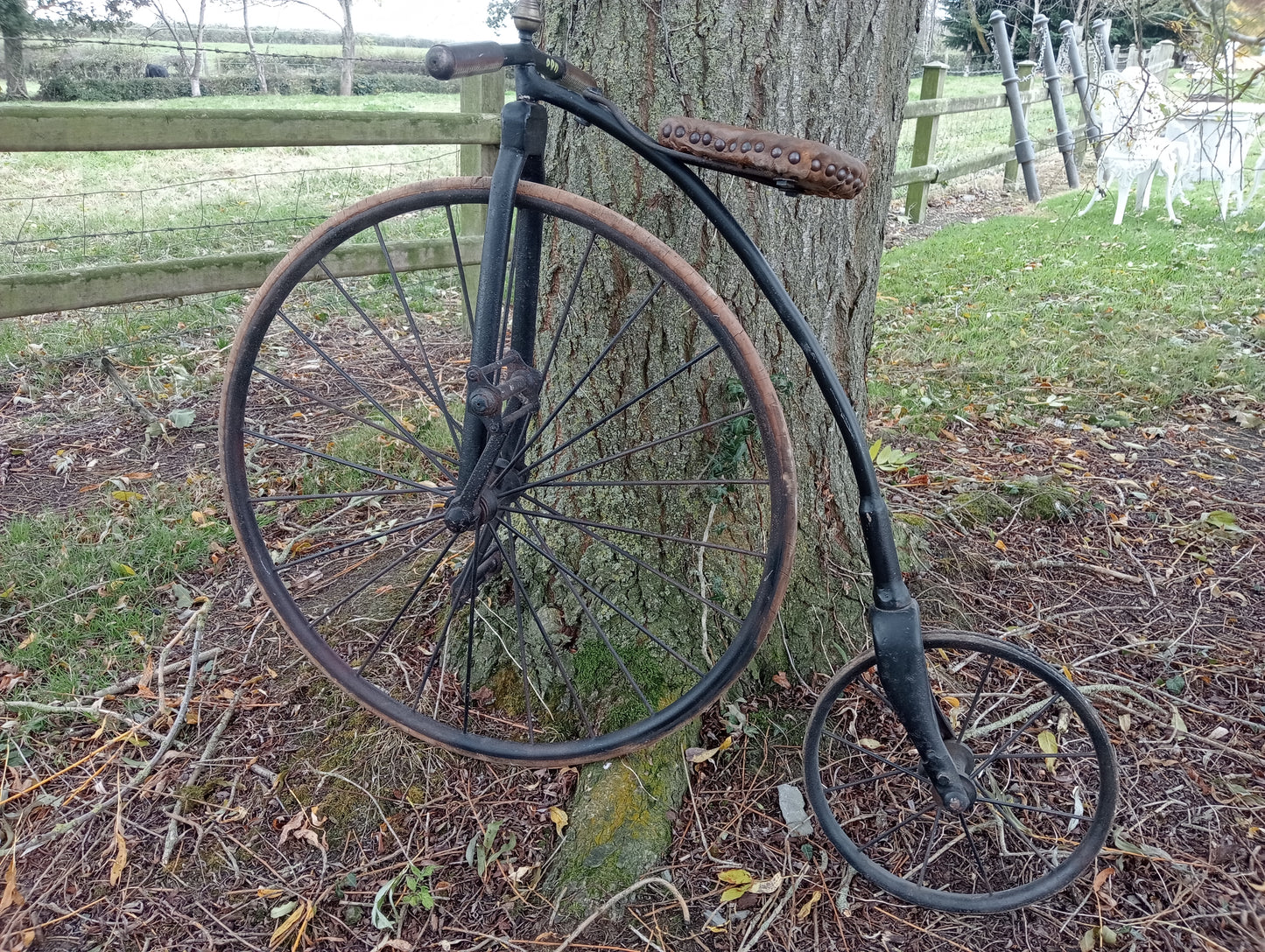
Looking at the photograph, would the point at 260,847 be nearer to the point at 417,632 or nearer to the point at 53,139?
the point at 417,632

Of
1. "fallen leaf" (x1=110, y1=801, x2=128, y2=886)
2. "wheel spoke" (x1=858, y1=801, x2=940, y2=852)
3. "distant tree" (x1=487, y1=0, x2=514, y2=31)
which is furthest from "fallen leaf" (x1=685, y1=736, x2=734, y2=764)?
"distant tree" (x1=487, y1=0, x2=514, y2=31)

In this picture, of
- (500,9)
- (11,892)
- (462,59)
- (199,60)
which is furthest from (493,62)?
(199,60)

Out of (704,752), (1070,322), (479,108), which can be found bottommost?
(704,752)

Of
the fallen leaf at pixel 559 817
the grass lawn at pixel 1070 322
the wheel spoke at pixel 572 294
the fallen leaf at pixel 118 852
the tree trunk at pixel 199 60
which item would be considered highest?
the tree trunk at pixel 199 60

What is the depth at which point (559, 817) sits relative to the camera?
5.69 ft

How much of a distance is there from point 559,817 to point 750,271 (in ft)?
3.85

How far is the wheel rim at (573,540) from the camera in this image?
1.47 m

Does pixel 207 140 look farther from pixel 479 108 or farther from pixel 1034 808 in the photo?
pixel 1034 808

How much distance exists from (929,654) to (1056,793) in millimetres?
411

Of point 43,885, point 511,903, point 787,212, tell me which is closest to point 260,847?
point 43,885

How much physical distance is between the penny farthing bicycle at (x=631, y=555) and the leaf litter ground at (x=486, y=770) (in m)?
0.13

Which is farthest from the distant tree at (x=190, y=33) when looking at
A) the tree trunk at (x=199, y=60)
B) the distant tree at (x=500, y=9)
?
the distant tree at (x=500, y=9)

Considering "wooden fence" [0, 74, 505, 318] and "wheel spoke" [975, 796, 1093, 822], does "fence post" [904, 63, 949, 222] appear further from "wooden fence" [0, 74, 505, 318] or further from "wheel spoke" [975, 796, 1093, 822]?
"wheel spoke" [975, 796, 1093, 822]

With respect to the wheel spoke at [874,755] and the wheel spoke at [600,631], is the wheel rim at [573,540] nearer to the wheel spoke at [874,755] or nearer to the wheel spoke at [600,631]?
the wheel spoke at [600,631]
